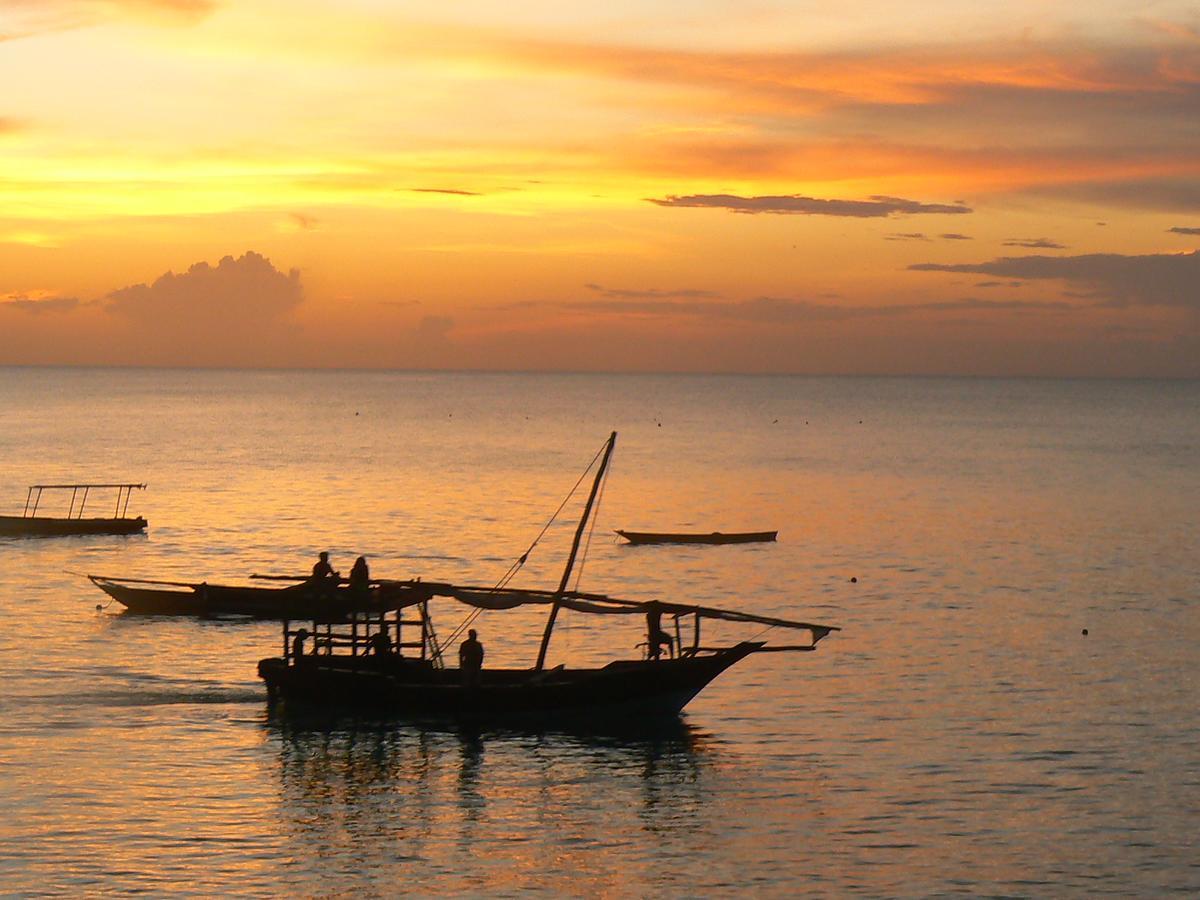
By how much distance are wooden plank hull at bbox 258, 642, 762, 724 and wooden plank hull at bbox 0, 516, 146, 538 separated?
44.3 metres

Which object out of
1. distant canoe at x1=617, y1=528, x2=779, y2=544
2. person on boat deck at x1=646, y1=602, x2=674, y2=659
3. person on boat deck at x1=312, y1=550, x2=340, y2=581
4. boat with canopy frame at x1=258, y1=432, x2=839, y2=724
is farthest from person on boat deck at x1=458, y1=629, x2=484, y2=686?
distant canoe at x1=617, y1=528, x2=779, y2=544

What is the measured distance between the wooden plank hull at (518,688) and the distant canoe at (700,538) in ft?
132

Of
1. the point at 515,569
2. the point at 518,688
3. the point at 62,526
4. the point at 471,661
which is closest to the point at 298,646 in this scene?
the point at 471,661

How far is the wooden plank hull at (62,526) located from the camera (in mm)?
77562

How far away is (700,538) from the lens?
259 ft

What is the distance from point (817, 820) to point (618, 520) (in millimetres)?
62086

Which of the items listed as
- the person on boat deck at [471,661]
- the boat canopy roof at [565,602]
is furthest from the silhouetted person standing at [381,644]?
the person on boat deck at [471,661]

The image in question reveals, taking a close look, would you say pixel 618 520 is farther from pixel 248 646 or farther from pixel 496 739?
pixel 496 739

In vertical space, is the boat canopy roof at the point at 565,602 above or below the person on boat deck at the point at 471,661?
above

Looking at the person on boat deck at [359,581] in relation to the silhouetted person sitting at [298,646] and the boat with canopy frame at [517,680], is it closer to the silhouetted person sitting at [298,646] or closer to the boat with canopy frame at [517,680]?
the boat with canopy frame at [517,680]

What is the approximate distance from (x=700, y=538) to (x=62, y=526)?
34.0 meters

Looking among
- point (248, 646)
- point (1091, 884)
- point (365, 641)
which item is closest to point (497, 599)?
point (365, 641)

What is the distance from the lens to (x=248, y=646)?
49.2m

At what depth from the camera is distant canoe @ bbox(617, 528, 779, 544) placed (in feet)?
257
